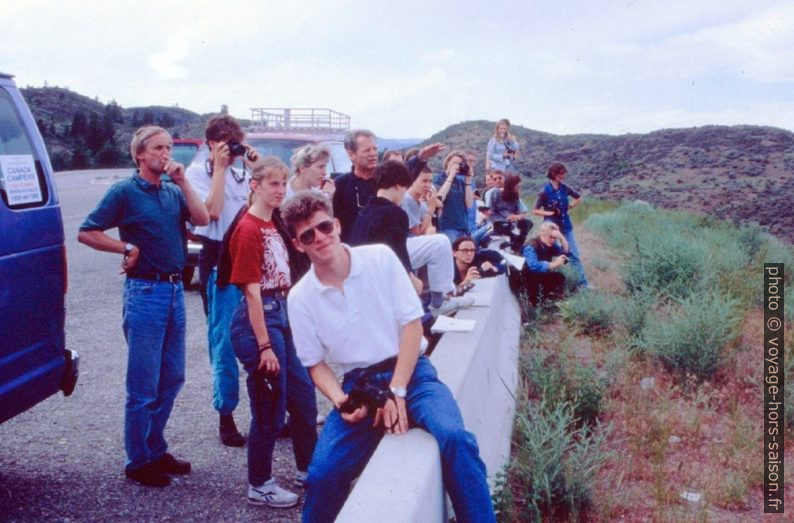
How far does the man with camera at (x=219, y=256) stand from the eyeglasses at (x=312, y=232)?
1461 millimetres

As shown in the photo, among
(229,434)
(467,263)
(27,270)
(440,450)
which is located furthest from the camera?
(467,263)

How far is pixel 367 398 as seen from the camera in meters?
3.45

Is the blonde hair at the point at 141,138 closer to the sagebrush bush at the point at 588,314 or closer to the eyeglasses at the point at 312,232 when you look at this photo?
the eyeglasses at the point at 312,232

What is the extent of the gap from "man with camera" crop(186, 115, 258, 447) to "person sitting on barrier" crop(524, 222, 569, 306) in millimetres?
4500

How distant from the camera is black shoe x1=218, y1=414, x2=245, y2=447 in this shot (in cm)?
537

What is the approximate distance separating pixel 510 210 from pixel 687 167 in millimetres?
41899

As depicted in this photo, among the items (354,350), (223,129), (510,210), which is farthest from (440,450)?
(510,210)

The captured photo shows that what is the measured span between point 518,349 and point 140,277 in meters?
3.75

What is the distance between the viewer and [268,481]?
4.40m

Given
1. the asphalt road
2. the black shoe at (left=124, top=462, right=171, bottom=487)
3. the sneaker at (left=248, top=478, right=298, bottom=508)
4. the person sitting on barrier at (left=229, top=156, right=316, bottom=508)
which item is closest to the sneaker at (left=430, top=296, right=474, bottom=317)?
the asphalt road

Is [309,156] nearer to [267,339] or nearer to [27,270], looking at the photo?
[267,339]

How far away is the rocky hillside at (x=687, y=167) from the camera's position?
1422 inches

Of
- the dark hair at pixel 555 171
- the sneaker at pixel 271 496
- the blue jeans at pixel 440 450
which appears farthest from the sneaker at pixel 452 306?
the dark hair at pixel 555 171

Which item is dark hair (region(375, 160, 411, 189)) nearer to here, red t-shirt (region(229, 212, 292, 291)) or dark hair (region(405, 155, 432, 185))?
red t-shirt (region(229, 212, 292, 291))
